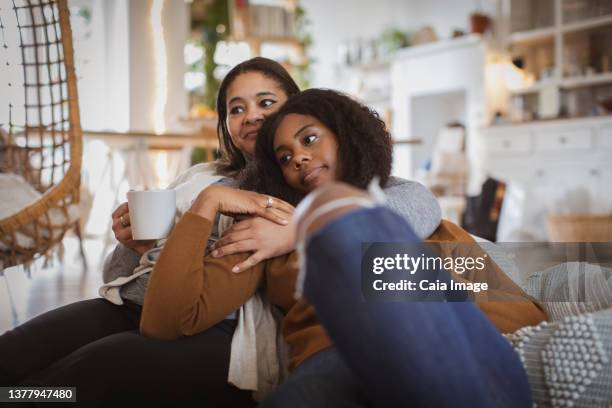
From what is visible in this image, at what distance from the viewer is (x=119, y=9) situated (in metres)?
3.82

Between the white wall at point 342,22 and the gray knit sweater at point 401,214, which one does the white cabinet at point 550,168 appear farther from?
the gray knit sweater at point 401,214

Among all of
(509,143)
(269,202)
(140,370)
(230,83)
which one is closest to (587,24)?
(509,143)

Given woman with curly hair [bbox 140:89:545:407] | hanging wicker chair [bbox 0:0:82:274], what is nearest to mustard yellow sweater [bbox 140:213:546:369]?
woman with curly hair [bbox 140:89:545:407]

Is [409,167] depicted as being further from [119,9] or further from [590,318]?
→ [590,318]

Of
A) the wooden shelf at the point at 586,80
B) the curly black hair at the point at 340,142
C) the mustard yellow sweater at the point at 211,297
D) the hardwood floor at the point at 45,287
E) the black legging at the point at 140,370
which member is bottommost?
the hardwood floor at the point at 45,287

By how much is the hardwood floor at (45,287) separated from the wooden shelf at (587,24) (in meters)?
3.97

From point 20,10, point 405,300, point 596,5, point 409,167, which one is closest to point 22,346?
point 405,300

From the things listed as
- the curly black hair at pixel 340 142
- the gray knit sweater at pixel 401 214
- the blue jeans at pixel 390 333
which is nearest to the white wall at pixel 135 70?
the gray knit sweater at pixel 401 214

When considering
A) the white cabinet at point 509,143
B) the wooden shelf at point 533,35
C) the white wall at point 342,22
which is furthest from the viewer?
the white wall at point 342,22

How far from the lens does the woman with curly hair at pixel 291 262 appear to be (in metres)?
0.73

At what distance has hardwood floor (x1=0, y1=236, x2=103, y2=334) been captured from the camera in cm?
175

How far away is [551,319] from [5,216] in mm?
1311

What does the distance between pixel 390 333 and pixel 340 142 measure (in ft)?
1.67

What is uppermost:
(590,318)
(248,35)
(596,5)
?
(596,5)
